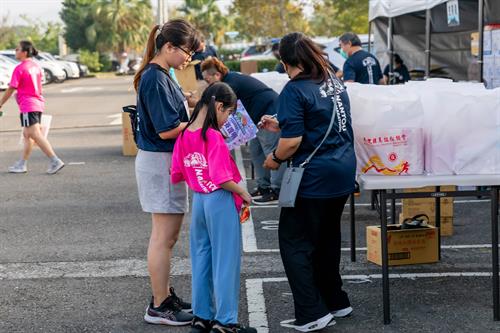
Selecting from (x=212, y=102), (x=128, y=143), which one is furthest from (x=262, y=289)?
(x=128, y=143)

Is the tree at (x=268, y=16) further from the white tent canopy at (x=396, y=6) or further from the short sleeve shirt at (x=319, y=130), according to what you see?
the short sleeve shirt at (x=319, y=130)

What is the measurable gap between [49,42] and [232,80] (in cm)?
8419

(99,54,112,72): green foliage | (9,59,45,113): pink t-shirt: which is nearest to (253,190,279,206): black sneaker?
(9,59,45,113): pink t-shirt

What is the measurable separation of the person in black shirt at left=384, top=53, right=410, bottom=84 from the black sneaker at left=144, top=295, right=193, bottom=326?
1092cm

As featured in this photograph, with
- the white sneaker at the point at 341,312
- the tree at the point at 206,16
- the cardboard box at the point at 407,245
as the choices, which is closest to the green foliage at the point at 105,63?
the tree at the point at 206,16

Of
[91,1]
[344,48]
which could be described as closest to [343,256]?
[344,48]

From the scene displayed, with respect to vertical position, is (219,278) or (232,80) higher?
(232,80)

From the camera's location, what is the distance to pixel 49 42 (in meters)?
90.1

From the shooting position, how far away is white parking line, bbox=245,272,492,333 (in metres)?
5.50

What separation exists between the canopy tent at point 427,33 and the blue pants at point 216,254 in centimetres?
757

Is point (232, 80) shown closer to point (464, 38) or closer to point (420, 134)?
point (420, 134)

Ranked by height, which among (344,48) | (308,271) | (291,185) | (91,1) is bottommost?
(308,271)

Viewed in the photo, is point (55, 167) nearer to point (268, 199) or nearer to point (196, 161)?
point (268, 199)

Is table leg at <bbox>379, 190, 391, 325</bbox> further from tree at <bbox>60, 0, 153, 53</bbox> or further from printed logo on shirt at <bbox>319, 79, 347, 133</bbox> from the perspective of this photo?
tree at <bbox>60, 0, 153, 53</bbox>
